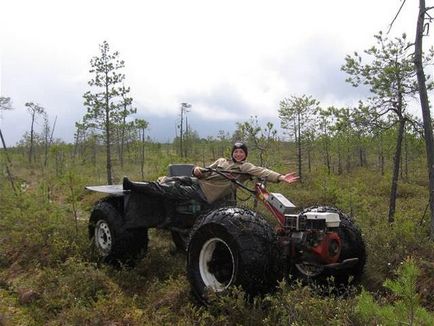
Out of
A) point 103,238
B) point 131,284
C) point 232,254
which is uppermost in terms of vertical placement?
point 232,254

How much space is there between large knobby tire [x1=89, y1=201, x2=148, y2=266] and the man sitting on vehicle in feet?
2.54

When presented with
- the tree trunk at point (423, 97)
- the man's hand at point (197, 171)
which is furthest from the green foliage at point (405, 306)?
the tree trunk at point (423, 97)

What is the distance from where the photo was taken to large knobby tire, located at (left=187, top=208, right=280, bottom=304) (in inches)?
180

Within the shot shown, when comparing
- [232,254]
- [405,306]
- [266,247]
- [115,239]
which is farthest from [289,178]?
[115,239]

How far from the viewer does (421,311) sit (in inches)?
109

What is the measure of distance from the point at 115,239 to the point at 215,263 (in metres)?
2.45

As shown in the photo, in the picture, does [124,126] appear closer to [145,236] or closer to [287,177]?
[145,236]

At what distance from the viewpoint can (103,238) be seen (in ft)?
24.7

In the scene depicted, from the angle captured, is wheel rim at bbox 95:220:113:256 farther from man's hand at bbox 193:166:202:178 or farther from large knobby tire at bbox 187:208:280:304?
large knobby tire at bbox 187:208:280:304

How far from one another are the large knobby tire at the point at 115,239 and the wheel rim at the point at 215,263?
2111mm

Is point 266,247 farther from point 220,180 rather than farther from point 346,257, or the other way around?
point 220,180

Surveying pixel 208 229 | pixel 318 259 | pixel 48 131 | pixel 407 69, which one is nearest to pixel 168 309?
pixel 208 229

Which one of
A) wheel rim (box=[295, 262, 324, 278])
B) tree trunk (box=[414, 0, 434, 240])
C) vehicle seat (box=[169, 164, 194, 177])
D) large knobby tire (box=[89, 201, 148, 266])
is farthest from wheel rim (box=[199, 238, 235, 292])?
tree trunk (box=[414, 0, 434, 240])

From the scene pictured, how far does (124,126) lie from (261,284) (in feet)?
72.3
